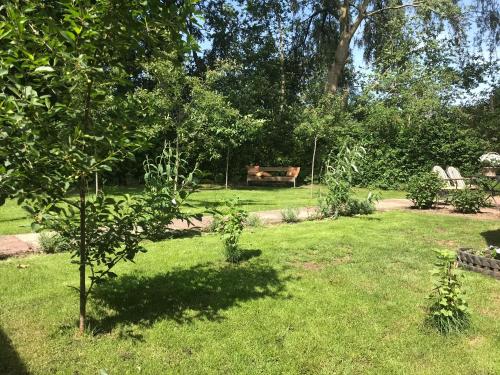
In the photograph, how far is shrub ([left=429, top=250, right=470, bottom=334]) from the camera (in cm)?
374

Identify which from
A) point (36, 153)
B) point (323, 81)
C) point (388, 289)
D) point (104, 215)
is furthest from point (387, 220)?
point (323, 81)

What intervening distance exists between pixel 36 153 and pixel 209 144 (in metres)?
12.6

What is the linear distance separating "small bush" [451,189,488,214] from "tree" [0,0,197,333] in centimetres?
928

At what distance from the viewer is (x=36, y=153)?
9.20ft

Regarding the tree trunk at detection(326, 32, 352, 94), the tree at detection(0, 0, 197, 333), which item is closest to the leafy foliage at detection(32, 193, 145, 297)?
the tree at detection(0, 0, 197, 333)

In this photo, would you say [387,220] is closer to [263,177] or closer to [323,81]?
[263,177]

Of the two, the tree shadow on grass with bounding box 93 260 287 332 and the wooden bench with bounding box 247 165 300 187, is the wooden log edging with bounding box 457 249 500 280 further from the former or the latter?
the wooden bench with bounding box 247 165 300 187

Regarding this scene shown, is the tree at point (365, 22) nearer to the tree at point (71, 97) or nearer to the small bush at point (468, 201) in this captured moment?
the small bush at point (468, 201)

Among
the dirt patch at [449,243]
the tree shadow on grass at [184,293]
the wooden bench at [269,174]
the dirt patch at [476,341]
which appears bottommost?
the dirt patch at [476,341]

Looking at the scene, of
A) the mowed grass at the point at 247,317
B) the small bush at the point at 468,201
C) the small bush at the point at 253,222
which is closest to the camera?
the mowed grass at the point at 247,317

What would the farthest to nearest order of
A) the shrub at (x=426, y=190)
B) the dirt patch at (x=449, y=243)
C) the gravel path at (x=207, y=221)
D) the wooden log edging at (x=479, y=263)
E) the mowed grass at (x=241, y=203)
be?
the shrub at (x=426, y=190) < the mowed grass at (x=241, y=203) < the dirt patch at (x=449, y=243) < the gravel path at (x=207, y=221) < the wooden log edging at (x=479, y=263)

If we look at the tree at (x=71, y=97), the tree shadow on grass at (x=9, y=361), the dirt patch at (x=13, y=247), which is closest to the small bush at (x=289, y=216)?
the dirt patch at (x=13, y=247)

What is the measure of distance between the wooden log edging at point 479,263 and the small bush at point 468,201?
5.27 metres

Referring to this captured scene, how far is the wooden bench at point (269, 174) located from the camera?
1853 cm
